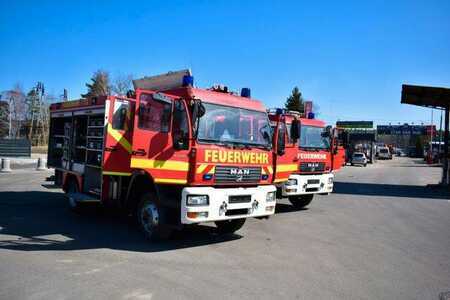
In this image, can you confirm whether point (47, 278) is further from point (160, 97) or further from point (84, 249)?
point (160, 97)

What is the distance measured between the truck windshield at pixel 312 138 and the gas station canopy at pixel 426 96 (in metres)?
12.1

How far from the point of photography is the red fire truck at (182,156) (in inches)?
278

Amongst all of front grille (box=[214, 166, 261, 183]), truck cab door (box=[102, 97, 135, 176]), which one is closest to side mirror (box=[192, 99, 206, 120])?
front grille (box=[214, 166, 261, 183])

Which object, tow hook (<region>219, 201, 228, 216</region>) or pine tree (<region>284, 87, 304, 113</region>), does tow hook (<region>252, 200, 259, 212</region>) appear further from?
pine tree (<region>284, 87, 304, 113</region>)

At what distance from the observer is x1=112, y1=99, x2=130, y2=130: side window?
853cm

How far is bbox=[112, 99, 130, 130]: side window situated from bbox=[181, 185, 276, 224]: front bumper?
247 centimetres

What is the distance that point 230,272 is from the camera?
592cm

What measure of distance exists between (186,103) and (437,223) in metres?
7.96

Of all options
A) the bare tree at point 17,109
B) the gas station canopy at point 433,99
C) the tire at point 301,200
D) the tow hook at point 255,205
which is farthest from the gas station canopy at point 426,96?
the bare tree at point 17,109

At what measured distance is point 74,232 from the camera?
325 inches

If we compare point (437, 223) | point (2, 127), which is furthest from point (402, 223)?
point (2, 127)

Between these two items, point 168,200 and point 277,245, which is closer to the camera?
point 168,200

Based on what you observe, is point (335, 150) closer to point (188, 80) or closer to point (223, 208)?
point (223, 208)

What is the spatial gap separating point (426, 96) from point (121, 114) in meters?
20.7
